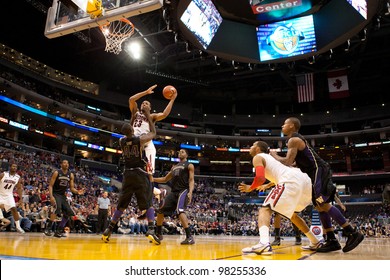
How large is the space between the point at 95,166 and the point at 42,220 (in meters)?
26.8

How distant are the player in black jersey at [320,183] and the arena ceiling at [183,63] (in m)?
16.5

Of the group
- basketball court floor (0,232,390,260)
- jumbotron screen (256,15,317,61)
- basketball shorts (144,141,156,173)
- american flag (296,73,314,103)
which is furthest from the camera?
american flag (296,73,314,103)

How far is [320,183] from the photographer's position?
16.2ft

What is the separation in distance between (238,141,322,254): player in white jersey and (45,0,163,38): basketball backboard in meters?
4.86

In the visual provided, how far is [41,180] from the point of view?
75.2 feet

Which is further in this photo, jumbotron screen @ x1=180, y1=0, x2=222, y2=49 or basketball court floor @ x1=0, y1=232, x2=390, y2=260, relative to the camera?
jumbotron screen @ x1=180, y1=0, x2=222, y2=49

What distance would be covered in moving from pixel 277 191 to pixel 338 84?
28877 mm

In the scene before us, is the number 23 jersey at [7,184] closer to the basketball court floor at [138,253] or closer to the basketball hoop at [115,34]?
the basketball court floor at [138,253]

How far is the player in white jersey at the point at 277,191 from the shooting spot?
13.8ft

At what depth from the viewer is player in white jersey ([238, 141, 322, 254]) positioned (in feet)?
13.8

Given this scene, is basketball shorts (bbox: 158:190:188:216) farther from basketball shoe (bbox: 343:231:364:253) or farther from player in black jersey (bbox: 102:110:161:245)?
basketball shoe (bbox: 343:231:364:253)

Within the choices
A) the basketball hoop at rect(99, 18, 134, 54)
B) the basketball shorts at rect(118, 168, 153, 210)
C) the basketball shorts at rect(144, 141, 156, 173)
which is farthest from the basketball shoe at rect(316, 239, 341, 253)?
the basketball hoop at rect(99, 18, 134, 54)

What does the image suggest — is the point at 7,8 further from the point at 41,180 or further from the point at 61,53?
the point at 41,180
